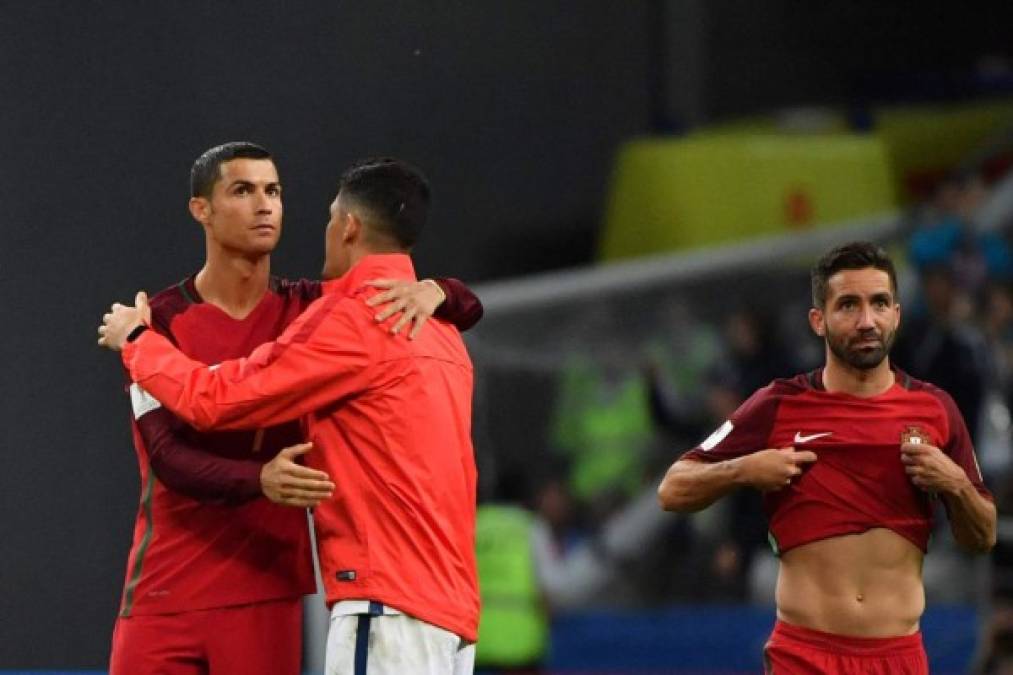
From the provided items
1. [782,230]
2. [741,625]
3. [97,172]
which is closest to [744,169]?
[782,230]

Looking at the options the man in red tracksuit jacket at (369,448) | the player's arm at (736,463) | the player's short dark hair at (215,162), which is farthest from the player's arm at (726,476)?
the player's short dark hair at (215,162)

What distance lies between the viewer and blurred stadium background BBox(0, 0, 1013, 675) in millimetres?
5453

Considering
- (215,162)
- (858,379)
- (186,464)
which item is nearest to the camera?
(186,464)

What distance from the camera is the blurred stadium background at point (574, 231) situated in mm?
5453

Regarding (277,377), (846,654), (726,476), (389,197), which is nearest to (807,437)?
(726,476)

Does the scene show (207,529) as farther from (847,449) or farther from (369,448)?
(847,449)

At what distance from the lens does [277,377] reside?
3.49 metres

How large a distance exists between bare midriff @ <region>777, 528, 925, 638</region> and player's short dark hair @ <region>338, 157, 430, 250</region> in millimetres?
1046

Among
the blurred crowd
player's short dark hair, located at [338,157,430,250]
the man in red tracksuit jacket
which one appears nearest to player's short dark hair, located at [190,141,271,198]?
player's short dark hair, located at [338,157,430,250]

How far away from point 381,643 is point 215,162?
40.6 inches

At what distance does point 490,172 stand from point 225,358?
639 cm

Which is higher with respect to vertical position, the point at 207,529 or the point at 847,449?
the point at 847,449

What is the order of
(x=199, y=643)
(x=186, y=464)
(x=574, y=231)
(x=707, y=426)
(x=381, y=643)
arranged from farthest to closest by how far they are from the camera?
(x=574, y=231) → (x=707, y=426) → (x=199, y=643) → (x=186, y=464) → (x=381, y=643)

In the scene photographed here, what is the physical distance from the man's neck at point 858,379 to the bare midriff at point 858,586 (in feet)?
0.95
